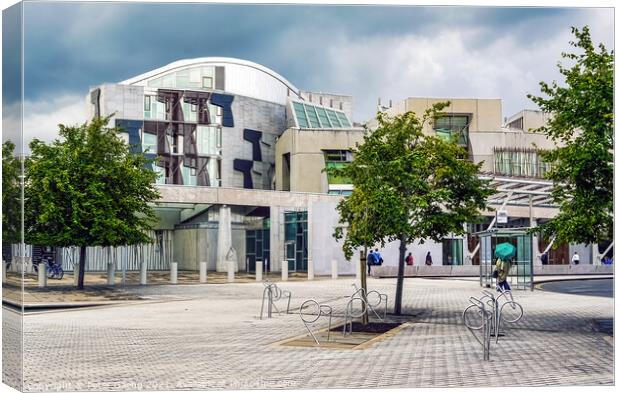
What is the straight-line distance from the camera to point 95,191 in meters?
24.0

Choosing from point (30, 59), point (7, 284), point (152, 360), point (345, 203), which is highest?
point (30, 59)

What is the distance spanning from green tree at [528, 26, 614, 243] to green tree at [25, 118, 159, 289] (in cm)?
1063

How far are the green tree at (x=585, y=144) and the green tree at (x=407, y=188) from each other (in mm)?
3394

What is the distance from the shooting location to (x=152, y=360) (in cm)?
1360

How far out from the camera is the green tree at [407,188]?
60.4 feet

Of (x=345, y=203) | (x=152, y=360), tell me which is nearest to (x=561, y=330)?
(x=345, y=203)

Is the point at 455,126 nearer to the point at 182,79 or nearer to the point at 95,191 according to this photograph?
the point at 182,79

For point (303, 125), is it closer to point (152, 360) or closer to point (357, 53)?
point (357, 53)

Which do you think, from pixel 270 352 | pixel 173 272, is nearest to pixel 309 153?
pixel 173 272

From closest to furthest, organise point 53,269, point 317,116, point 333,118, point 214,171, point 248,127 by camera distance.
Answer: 1. point 53,269
2. point 248,127
3. point 333,118
4. point 317,116
5. point 214,171

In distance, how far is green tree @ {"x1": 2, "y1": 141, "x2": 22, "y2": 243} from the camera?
1234cm

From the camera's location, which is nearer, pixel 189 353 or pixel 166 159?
pixel 189 353

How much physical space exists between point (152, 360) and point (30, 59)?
4874 millimetres

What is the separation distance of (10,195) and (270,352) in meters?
4.67
